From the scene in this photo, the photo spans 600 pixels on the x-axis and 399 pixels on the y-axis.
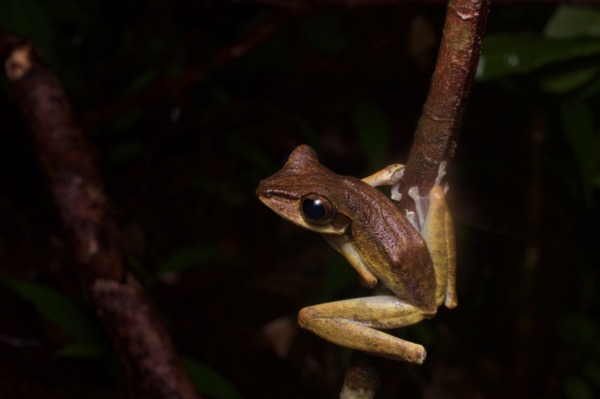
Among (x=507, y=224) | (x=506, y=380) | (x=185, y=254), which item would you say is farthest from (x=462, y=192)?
(x=185, y=254)

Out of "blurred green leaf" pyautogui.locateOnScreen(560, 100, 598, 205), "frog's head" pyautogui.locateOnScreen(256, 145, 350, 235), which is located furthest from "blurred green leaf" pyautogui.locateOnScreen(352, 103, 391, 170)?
"frog's head" pyautogui.locateOnScreen(256, 145, 350, 235)

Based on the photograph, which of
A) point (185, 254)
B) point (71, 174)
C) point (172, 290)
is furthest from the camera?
point (172, 290)

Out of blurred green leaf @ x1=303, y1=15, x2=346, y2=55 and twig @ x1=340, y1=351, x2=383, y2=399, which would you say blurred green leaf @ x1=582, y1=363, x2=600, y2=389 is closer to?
twig @ x1=340, y1=351, x2=383, y2=399

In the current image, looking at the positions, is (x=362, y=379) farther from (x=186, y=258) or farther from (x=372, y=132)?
(x=372, y=132)

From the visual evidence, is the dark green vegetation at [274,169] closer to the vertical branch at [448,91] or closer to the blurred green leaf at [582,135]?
the blurred green leaf at [582,135]

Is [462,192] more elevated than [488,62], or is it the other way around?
[488,62]

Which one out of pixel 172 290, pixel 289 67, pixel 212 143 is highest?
pixel 289 67

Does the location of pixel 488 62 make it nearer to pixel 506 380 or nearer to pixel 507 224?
pixel 507 224
